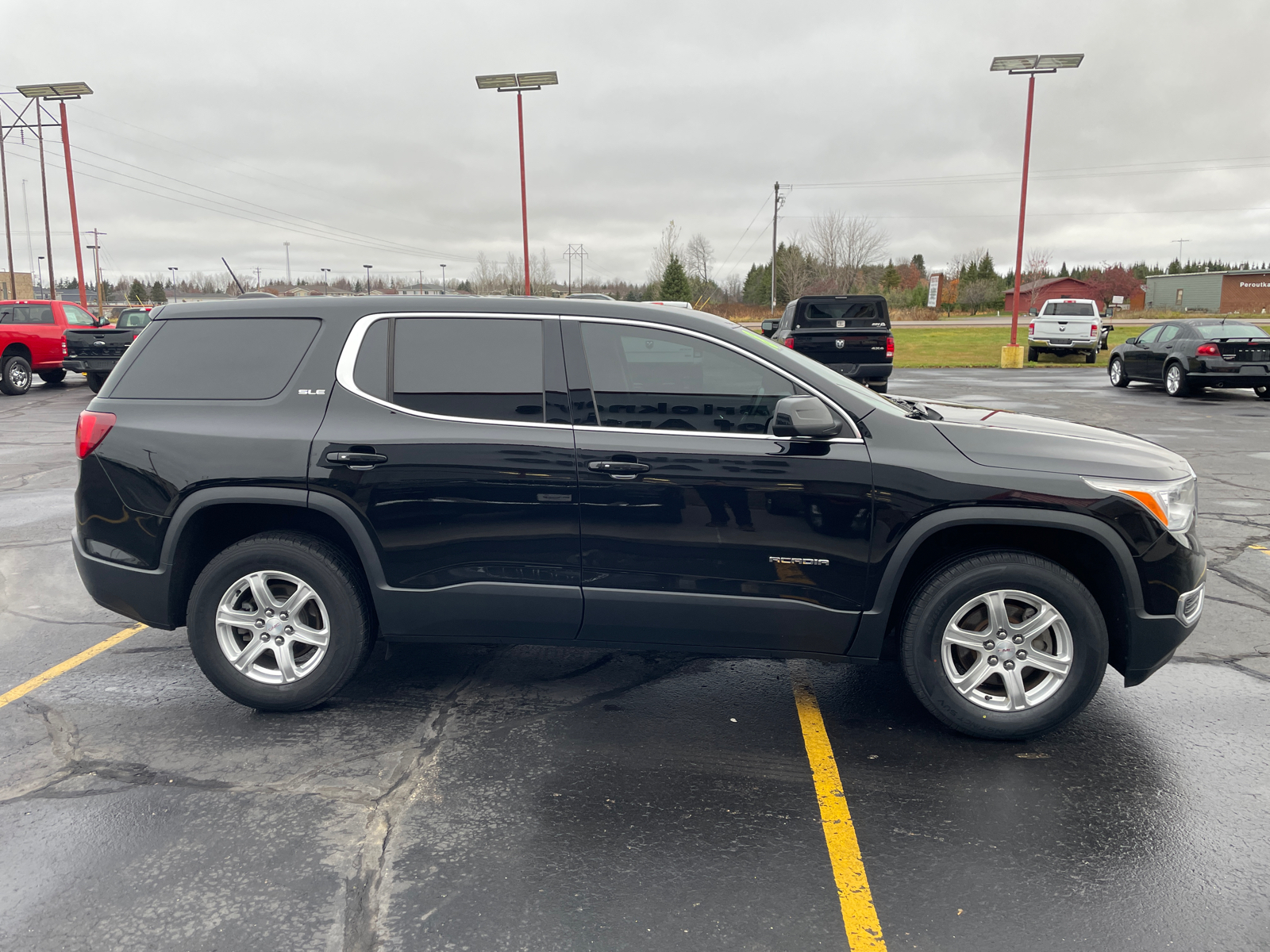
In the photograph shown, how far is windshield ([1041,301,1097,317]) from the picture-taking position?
28594 mm

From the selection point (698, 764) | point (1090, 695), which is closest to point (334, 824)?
point (698, 764)

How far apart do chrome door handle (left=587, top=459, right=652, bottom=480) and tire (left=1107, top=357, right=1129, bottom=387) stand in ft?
65.7

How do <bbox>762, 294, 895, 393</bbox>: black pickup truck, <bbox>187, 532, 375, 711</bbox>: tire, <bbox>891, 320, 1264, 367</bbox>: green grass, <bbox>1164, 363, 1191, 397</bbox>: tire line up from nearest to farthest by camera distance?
1. <bbox>187, 532, 375, 711</bbox>: tire
2. <bbox>762, 294, 895, 393</bbox>: black pickup truck
3. <bbox>1164, 363, 1191, 397</bbox>: tire
4. <bbox>891, 320, 1264, 367</bbox>: green grass

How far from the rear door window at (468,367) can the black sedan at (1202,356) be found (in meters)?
17.9

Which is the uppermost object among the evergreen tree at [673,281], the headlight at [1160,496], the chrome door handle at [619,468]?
the evergreen tree at [673,281]

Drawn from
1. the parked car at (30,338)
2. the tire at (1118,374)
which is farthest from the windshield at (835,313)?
the parked car at (30,338)

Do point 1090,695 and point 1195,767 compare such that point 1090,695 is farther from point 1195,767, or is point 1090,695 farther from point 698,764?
point 698,764

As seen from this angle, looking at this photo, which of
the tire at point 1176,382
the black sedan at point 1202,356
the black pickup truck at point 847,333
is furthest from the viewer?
the tire at point 1176,382

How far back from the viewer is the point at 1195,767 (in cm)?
345

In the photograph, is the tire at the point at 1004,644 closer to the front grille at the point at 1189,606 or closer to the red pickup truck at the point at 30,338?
the front grille at the point at 1189,606

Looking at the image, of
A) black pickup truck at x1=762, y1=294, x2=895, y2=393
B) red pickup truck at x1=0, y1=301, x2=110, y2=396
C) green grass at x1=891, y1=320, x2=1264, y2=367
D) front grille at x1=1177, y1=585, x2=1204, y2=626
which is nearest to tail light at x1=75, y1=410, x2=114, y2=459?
front grille at x1=1177, y1=585, x2=1204, y2=626

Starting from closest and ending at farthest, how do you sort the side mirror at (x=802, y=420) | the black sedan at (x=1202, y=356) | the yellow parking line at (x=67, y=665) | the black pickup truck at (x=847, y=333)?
1. the side mirror at (x=802, y=420)
2. the yellow parking line at (x=67, y=665)
3. the black pickup truck at (x=847, y=333)
4. the black sedan at (x=1202, y=356)

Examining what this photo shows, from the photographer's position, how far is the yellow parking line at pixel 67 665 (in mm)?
4145

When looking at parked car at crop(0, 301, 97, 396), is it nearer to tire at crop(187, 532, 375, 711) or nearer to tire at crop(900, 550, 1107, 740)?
tire at crop(187, 532, 375, 711)
